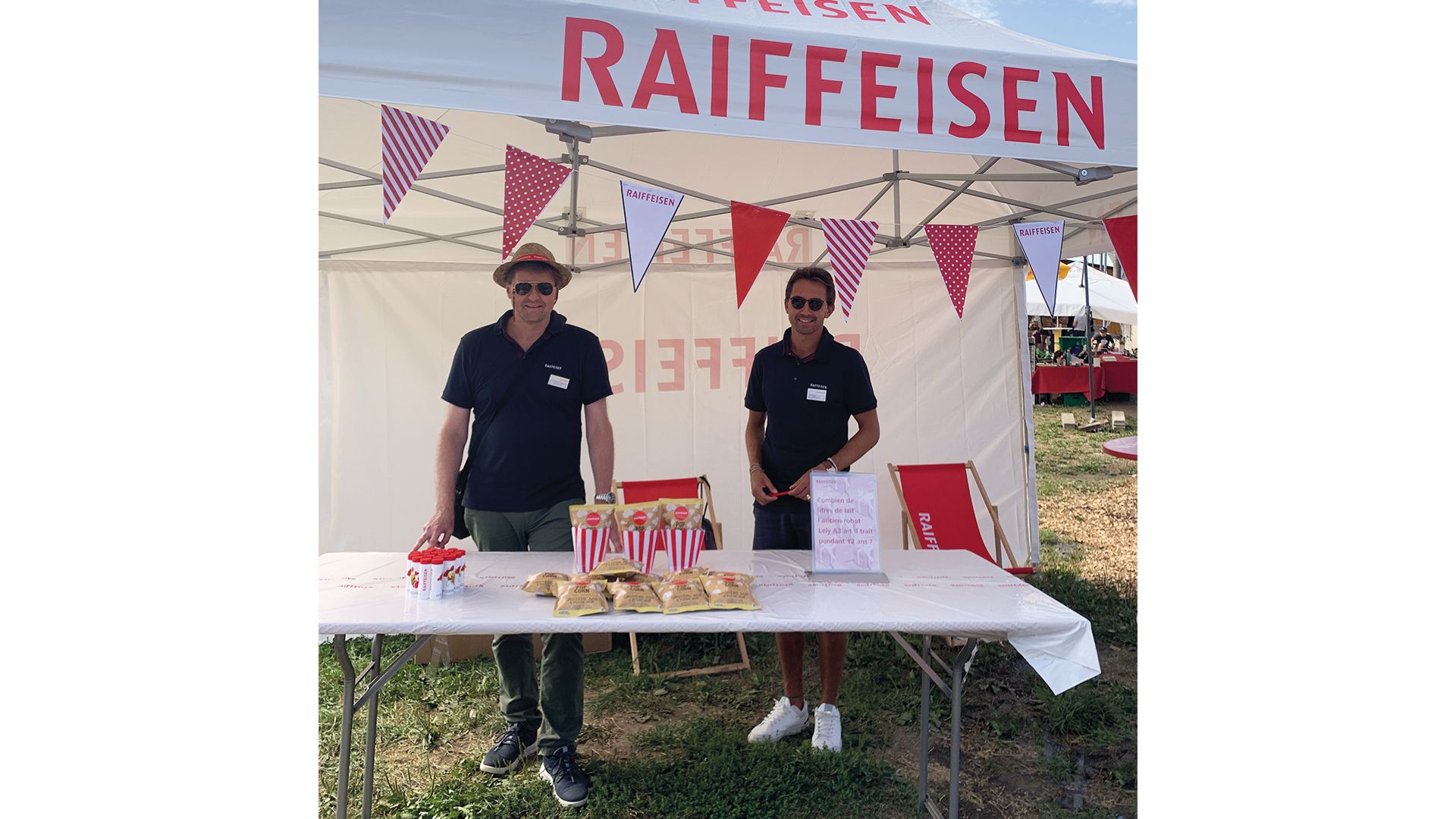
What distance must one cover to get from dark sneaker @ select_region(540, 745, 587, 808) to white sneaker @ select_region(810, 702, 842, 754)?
0.82 m

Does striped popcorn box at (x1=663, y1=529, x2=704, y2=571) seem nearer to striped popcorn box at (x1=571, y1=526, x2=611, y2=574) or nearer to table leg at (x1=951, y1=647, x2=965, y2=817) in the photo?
striped popcorn box at (x1=571, y1=526, x2=611, y2=574)

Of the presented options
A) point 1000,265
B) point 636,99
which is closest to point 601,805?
point 636,99

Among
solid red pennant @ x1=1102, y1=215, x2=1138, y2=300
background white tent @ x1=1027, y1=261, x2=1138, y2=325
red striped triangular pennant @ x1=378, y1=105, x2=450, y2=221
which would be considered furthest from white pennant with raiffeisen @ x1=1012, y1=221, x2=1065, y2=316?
background white tent @ x1=1027, y1=261, x2=1138, y2=325

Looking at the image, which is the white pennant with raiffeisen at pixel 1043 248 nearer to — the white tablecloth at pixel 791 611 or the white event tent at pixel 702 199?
the white event tent at pixel 702 199

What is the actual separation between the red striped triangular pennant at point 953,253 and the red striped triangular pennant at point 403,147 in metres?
1.91

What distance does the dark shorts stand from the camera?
9.94ft

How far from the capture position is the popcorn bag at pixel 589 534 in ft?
7.69

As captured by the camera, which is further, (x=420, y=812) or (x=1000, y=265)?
(x=1000, y=265)

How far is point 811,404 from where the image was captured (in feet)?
9.88

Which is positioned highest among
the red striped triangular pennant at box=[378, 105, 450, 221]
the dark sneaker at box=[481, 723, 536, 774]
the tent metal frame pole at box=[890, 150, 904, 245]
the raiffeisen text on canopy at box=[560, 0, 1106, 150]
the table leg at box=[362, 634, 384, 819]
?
the tent metal frame pole at box=[890, 150, 904, 245]

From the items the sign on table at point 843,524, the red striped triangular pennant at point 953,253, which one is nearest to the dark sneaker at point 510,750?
the sign on table at point 843,524

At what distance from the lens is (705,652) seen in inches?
160

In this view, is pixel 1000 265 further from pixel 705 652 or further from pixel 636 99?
pixel 636 99

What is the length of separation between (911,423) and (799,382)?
6.86 ft
